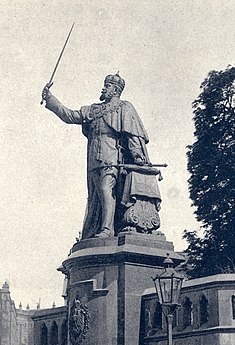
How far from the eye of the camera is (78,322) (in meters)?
15.2

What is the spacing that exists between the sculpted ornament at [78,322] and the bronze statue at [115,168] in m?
1.39

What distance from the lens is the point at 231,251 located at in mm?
30281

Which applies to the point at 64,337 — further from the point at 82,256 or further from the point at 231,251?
the point at 231,251

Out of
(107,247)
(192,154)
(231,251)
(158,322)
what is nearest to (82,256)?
(107,247)

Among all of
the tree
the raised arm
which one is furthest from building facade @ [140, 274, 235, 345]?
the tree

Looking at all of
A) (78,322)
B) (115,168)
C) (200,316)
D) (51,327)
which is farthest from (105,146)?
(51,327)

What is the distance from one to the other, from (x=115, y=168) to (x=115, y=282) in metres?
2.32

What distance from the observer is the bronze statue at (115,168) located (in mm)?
15656

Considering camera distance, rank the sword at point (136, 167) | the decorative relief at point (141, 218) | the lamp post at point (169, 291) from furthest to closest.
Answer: the sword at point (136, 167), the decorative relief at point (141, 218), the lamp post at point (169, 291)

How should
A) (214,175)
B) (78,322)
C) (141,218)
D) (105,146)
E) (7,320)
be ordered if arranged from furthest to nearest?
(7,320) < (214,175) < (105,146) < (141,218) < (78,322)

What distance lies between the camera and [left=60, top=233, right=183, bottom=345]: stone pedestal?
14.8 meters

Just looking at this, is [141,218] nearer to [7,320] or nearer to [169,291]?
[169,291]

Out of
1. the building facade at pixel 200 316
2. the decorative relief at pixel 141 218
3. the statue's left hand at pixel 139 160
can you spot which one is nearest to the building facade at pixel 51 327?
the building facade at pixel 200 316

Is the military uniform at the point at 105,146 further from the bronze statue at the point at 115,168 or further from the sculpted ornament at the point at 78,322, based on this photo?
the sculpted ornament at the point at 78,322
